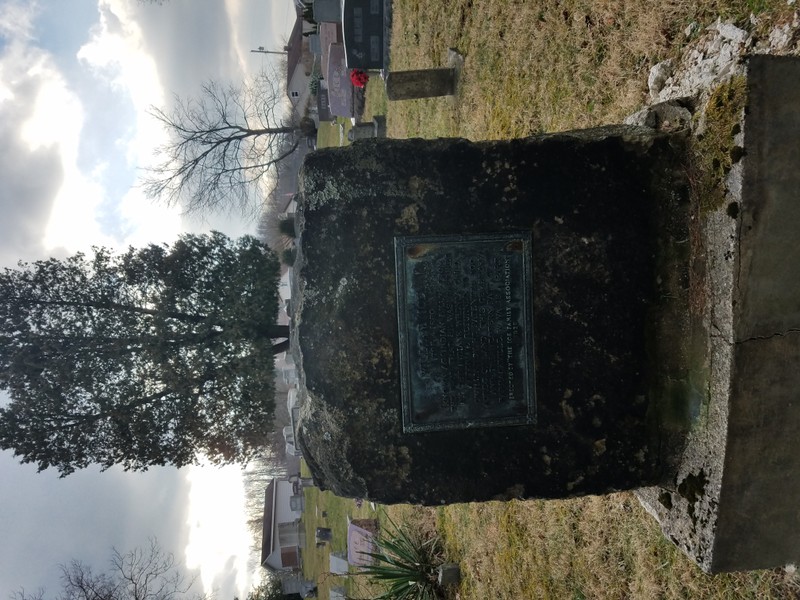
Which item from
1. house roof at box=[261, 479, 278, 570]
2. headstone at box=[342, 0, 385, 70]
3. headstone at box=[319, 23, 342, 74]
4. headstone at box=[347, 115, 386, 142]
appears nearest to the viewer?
headstone at box=[342, 0, 385, 70]

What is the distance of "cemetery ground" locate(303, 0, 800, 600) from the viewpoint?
158 inches

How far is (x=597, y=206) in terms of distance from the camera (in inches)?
129

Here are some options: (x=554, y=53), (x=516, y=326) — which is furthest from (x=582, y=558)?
(x=554, y=53)

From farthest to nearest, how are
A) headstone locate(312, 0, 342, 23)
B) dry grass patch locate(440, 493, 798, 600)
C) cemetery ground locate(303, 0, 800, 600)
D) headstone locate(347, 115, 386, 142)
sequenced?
headstone locate(312, 0, 342, 23)
headstone locate(347, 115, 386, 142)
cemetery ground locate(303, 0, 800, 600)
dry grass patch locate(440, 493, 798, 600)

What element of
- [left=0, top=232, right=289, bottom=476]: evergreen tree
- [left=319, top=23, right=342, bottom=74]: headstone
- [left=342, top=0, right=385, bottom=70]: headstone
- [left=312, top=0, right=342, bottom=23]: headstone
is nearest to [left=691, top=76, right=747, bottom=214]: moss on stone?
[left=0, top=232, right=289, bottom=476]: evergreen tree

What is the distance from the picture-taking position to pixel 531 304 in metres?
3.27

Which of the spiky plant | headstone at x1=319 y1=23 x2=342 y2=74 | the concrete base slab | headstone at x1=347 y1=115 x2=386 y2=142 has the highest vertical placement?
headstone at x1=319 y1=23 x2=342 y2=74

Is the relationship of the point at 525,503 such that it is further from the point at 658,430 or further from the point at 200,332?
the point at 200,332

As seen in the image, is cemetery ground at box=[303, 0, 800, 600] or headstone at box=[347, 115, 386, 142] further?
headstone at box=[347, 115, 386, 142]

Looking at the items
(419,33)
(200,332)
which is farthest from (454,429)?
(419,33)

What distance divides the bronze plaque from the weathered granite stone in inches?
2.5

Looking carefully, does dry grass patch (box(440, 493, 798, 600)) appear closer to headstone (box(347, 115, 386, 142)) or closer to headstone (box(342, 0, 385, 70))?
headstone (box(347, 115, 386, 142))

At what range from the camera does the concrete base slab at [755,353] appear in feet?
9.20

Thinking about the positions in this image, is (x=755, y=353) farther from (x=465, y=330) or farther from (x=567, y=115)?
(x=567, y=115)
